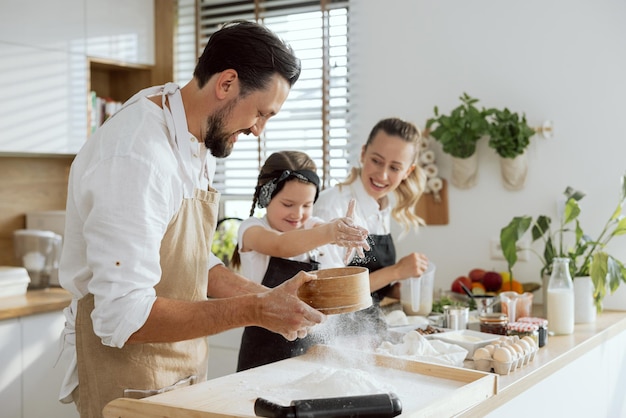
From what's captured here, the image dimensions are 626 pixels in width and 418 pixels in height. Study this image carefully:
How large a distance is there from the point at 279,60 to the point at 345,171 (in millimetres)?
2046

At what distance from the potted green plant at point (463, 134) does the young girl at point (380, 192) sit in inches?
14.9

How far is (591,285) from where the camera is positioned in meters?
2.70

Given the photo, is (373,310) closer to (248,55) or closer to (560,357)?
(560,357)

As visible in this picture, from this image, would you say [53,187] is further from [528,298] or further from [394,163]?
[528,298]

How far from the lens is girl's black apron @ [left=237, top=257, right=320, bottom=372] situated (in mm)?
2240

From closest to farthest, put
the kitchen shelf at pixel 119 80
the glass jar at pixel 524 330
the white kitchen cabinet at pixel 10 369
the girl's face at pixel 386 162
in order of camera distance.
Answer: the glass jar at pixel 524 330 → the girl's face at pixel 386 162 → the white kitchen cabinet at pixel 10 369 → the kitchen shelf at pixel 119 80

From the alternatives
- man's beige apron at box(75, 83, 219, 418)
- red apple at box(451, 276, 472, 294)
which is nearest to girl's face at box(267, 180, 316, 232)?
man's beige apron at box(75, 83, 219, 418)

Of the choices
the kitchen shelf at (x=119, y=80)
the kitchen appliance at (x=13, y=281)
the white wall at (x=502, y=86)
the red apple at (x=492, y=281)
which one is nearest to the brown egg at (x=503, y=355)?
the red apple at (x=492, y=281)

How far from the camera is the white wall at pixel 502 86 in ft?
9.82

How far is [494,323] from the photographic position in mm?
2305

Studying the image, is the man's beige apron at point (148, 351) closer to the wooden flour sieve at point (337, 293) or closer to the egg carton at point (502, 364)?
the wooden flour sieve at point (337, 293)

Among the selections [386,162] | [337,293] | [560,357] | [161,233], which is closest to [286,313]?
[337,293]

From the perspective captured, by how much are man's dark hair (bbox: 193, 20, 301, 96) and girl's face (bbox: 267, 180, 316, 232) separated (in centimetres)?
72

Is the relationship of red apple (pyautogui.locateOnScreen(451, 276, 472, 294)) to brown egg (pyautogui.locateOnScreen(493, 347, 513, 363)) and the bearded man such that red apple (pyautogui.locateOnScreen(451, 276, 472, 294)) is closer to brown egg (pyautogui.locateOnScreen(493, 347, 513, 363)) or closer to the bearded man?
brown egg (pyautogui.locateOnScreen(493, 347, 513, 363))
